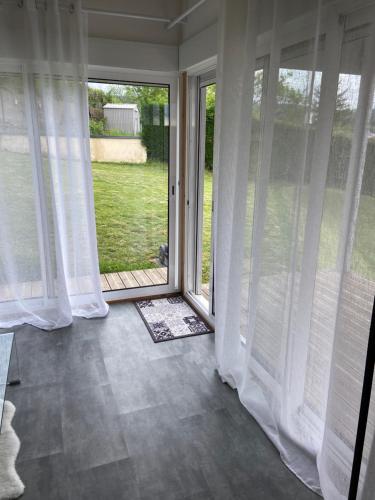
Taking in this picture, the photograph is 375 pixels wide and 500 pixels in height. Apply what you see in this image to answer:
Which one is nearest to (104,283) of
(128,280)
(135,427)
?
(128,280)

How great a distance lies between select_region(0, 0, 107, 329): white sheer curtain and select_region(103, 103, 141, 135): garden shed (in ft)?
1.29

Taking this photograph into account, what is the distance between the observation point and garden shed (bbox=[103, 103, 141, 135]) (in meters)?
3.35

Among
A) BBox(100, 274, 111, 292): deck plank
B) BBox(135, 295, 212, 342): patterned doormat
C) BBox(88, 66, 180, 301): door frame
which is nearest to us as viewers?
BBox(135, 295, 212, 342): patterned doormat

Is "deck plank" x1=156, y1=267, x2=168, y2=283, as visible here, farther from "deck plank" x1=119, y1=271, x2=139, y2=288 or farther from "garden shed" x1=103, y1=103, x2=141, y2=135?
"garden shed" x1=103, y1=103, x2=141, y2=135

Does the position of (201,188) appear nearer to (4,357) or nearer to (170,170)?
(170,170)

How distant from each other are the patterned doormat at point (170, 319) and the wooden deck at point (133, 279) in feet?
0.61

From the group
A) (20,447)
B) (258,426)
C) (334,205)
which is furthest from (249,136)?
(20,447)

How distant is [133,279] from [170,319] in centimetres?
65

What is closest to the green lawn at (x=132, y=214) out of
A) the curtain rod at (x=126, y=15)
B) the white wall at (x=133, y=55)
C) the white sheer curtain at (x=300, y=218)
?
the white wall at (x=133, y=55)

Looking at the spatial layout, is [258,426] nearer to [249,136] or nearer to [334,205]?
[334,205]

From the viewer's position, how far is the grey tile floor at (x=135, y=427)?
1.77 m

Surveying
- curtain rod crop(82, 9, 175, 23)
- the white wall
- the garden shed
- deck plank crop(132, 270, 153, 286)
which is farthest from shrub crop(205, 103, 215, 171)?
deck plank crop(132, 270, 153, 286)

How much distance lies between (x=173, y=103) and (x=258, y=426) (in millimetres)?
2702

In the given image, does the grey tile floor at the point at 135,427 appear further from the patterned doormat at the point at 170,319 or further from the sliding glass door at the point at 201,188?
the sliding glass door at the point at 201,188
